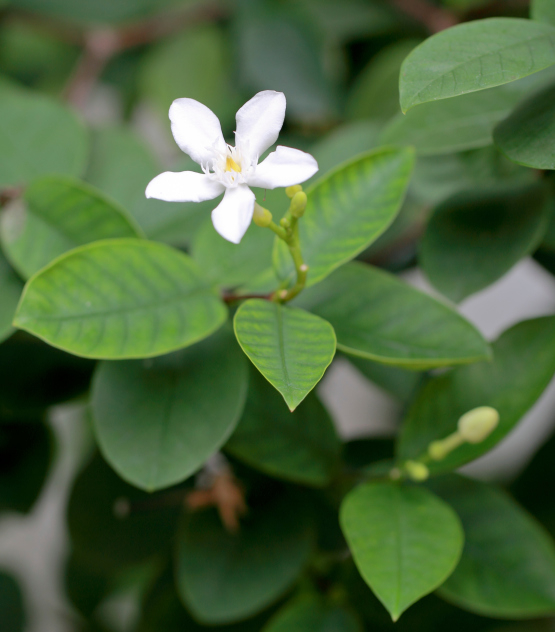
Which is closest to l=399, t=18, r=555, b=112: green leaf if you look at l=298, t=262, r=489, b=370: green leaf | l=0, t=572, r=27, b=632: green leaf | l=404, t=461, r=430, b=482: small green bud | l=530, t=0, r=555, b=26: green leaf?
l=530, t=0, r=555, b=26: green leaf

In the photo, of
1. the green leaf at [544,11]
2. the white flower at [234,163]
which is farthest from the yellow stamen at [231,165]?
the green leaf at [544,11]

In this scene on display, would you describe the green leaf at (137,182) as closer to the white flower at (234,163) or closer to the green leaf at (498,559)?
the white flower at (234,163)

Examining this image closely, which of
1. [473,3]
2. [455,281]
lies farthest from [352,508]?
[473,3]

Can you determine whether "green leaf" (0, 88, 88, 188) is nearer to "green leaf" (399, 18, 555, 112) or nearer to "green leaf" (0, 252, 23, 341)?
"green leaf" (0, 252, 23, 341)

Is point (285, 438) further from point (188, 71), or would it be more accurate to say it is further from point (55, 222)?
point (188, 71)

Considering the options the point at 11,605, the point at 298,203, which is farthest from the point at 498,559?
the point at 11,605
